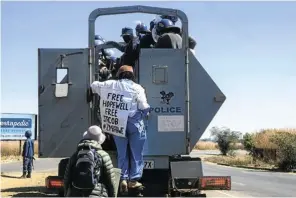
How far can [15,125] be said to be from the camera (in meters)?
46.0

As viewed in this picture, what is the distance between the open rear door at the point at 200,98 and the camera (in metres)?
7.82

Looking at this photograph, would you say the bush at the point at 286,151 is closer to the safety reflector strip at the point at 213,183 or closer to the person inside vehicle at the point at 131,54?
the person inside vehicle at the point at 131,54

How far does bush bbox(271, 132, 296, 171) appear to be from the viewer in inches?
1405

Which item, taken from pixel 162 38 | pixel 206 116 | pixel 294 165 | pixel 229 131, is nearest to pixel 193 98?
pixel 206 116

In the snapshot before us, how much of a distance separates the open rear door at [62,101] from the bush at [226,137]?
55558mm

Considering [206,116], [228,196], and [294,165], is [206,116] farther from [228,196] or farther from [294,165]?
[294,165]

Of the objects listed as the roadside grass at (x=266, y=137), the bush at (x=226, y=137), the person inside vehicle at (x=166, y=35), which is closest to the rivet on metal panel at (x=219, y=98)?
the person inside vehicle at (x=166, y=35)

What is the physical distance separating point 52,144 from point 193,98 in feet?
7.03

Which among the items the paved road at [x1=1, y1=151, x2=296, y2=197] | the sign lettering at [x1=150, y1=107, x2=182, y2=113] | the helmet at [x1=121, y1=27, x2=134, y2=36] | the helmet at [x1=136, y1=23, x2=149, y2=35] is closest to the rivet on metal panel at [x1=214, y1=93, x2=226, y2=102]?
the sign lettering at [x1=150, y1=107, x2=182, y2=113]

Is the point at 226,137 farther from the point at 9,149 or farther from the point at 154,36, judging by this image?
the point at 154,36

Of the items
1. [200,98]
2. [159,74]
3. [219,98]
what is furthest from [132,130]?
[219,98]

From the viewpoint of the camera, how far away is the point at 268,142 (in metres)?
42.0

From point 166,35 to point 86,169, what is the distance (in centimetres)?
317

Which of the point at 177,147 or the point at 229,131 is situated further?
the point at 229,131
